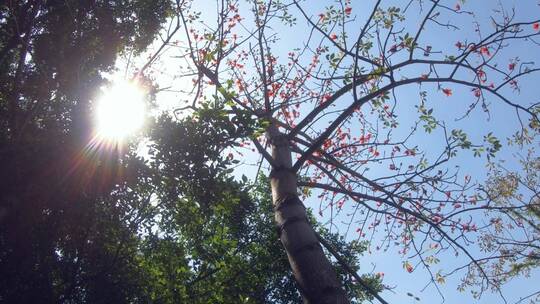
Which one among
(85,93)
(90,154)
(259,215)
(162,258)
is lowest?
(162,258)

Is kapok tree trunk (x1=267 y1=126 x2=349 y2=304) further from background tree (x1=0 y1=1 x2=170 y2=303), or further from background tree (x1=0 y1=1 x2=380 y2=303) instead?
background tree (x1=0 y1=1 x2=170 y2=303)

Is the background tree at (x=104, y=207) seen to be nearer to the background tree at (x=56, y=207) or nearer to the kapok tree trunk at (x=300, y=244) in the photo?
the background tree at (x=56, y=207)

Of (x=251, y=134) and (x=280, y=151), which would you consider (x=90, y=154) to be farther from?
(x=280, y=151)

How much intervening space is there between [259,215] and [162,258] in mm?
4301

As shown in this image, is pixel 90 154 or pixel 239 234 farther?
pixel 239 234

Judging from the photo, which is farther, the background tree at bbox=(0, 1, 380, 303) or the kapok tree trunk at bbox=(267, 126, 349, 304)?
the background tree at bbox=(0, 1, 380, 303)

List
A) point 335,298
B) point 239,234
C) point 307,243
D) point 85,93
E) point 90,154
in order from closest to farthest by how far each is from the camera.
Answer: point 335,298, point 307,243, point 90,154, point 85,93, point 239,234

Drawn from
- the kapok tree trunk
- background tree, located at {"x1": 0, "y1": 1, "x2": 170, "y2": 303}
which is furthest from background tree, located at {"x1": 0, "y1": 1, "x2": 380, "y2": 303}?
the kapok tree trunk

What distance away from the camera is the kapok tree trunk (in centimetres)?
368

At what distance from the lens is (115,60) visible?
9.33 m

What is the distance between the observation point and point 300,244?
13.3 feet

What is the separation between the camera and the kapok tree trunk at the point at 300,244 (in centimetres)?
368

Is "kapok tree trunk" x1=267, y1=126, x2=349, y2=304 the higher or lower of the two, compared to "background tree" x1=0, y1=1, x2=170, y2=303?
lower

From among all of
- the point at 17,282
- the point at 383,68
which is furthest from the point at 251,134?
the point at 17,282
